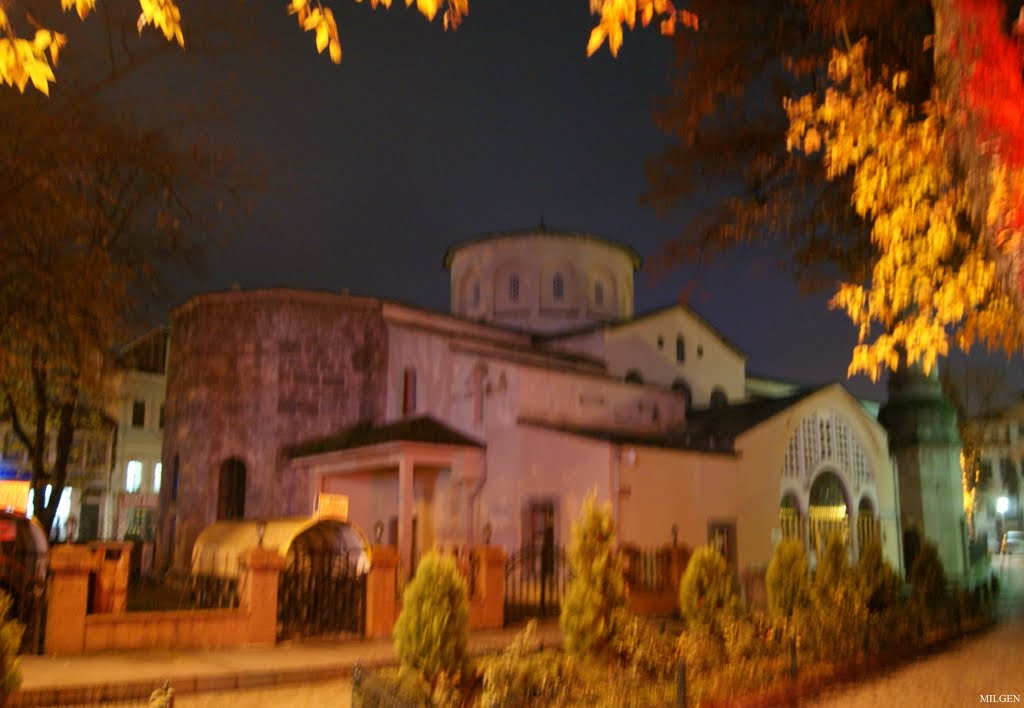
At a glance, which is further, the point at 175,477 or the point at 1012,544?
the point at 1012,544

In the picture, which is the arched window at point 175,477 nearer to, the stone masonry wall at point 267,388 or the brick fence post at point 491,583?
the stone masonry wall at point 267,388

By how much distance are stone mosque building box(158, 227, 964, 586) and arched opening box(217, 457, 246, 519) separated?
6 cm

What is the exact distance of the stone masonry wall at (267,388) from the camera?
2644cm

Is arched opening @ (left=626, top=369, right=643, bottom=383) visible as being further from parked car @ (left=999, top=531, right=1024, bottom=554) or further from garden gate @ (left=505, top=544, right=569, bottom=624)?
parked car @ (left=999, top=531, right=1024, bottom=554)

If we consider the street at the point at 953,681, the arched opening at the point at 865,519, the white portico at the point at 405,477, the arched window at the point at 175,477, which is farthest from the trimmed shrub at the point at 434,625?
the arched window at the point at 175,477

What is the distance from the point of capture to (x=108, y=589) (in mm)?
13352

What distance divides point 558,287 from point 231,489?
A: 529 inches

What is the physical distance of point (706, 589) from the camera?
1172 cm

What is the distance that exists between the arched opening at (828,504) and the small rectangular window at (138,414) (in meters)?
33.8

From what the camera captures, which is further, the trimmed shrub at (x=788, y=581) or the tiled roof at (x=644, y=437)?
the tiled roof at (x=644, y=437)

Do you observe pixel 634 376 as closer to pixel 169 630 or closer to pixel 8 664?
pixel 169 630

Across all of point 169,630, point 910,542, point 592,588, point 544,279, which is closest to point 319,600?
point 169,630

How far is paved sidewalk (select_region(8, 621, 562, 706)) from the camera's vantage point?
9.37 m

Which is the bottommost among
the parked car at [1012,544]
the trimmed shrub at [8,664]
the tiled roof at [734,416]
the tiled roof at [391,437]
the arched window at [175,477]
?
the parked car at [1012,544]
